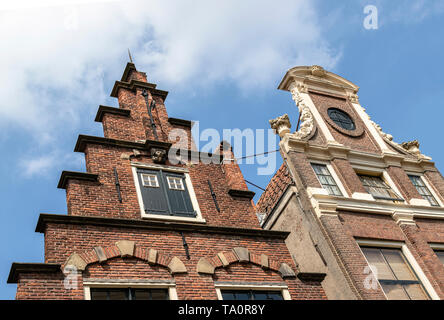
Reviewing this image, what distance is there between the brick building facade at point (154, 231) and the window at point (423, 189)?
19.1 ft

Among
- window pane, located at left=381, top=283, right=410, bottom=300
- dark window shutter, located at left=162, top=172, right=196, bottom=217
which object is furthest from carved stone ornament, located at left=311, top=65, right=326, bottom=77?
window pane, located at left=381, top=283, right=410, bottom=300

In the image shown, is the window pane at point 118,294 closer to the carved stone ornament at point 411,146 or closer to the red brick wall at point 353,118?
the red brick wall at point 353,118

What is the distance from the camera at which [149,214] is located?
10.3m

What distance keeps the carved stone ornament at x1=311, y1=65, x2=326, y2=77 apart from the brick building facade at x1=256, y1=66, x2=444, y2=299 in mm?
42

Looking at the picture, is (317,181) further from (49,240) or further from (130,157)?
(49,240)

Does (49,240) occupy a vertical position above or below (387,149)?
below

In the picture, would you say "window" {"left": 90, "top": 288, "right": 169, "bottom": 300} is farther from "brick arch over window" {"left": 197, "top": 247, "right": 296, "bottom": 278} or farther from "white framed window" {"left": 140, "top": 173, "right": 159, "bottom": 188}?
"white framed window" {"left": 140, "top": 173, "right": 159, "bottom": 188}

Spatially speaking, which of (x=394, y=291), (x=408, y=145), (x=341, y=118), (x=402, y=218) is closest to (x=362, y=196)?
(x=402, y=218)

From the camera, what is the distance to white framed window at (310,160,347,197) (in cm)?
1410

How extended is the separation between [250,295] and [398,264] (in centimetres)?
548

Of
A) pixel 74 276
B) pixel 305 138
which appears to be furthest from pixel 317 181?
pixel 74 276

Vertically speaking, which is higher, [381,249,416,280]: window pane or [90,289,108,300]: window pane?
[381,249,416,280]: window pane

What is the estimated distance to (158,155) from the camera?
11766mm
